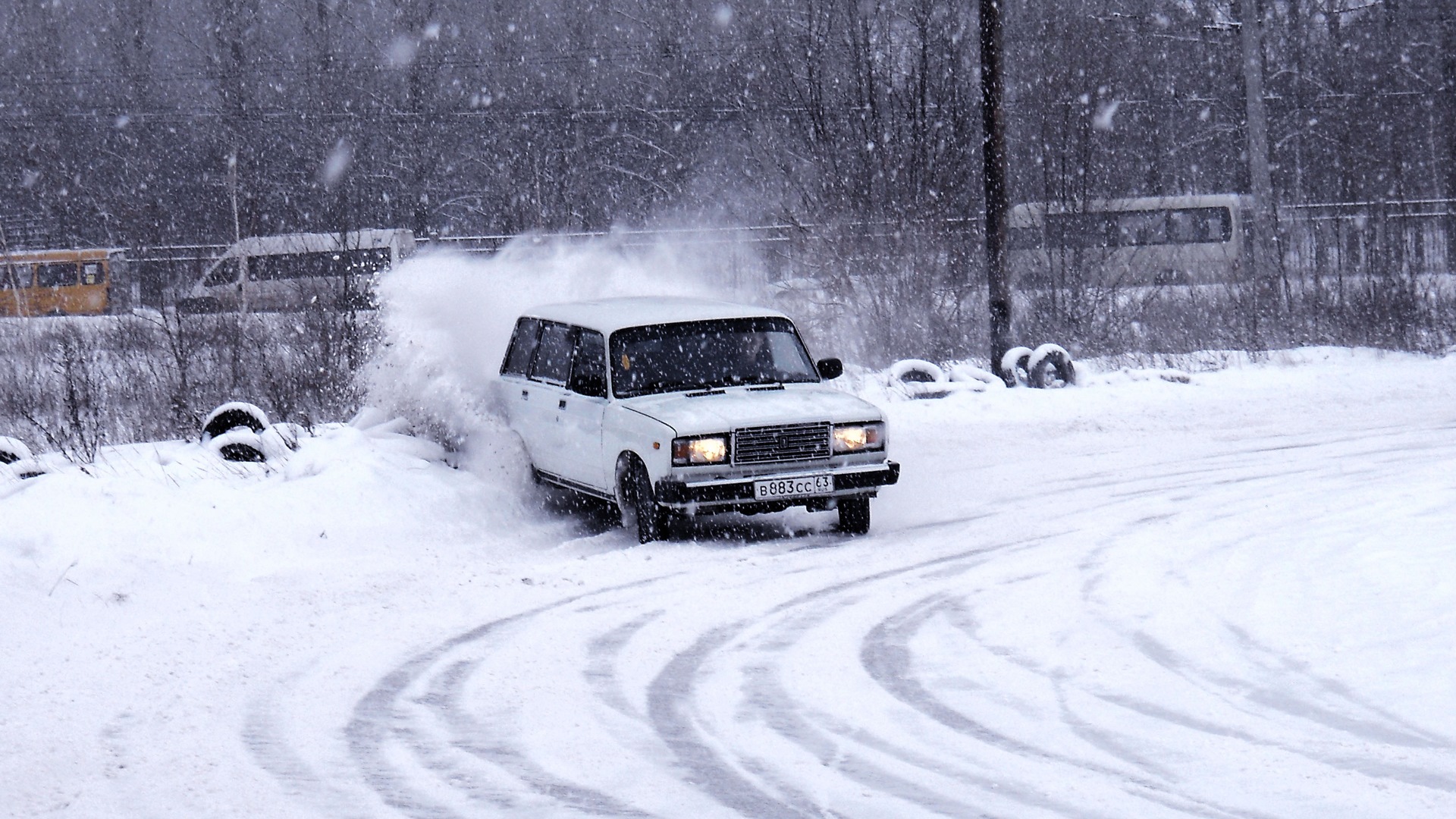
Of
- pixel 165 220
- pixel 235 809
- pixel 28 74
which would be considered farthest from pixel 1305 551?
pixel 28 74

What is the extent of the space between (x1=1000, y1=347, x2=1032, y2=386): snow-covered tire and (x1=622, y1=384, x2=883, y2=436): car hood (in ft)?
31.9

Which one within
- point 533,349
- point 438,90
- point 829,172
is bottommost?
point 533,349

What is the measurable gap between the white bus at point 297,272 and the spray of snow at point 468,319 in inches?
182

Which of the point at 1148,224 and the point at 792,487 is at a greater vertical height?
the point at 1148,224

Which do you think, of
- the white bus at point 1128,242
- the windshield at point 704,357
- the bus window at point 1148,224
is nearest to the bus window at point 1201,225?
the white bus at point 1128,242

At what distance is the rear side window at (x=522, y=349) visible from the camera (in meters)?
12.7

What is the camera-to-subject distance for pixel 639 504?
35.3 ft

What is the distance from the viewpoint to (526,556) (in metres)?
10.4

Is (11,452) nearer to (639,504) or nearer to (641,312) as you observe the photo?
(641,312)

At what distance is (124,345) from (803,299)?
10.6 metres

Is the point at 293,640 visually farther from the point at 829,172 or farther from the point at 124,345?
the point at 829,172

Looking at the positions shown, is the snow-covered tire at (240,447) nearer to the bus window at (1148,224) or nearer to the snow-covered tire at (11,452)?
the snow-covered tire at (11,452)

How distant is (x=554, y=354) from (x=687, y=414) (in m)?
2.07

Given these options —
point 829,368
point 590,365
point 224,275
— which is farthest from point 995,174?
point 224,275
